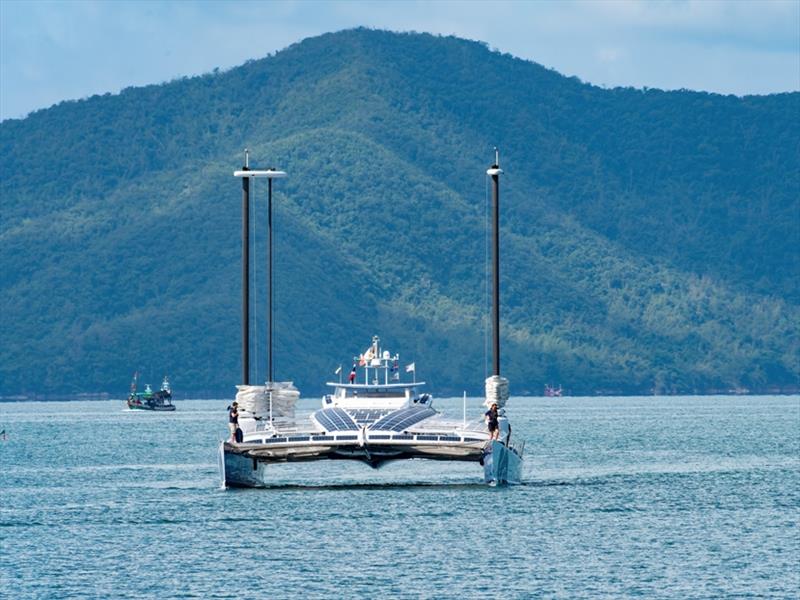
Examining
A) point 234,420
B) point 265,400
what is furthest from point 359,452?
point 265,400

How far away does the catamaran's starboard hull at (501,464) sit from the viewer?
74.8m

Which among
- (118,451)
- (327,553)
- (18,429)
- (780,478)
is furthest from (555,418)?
(327,553)

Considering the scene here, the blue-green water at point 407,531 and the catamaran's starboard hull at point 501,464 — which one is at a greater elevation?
the catamaran's starboard hull at point 501,464

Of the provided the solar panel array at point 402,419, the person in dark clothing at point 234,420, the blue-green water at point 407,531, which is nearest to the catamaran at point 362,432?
the solar panel array at point 402,419

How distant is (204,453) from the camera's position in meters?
118

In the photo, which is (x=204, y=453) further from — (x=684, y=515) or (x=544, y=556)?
(x=544, y=556)

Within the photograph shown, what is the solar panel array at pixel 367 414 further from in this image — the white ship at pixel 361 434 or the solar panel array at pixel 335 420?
the solar panel array at pixel 335 420

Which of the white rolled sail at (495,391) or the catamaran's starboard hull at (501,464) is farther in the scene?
the white rolled sail at (495,391)

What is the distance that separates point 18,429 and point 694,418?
6330 cm

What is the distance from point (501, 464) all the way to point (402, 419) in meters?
4.07

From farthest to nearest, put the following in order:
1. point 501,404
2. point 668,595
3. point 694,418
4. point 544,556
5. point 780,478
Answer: point 694,418 → point 780,478 → point 501,404 → point 544,556 → point 668,595

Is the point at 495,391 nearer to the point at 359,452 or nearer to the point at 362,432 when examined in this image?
the point at 362,432

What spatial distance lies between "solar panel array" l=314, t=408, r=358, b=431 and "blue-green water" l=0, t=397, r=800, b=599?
2748 millimetres

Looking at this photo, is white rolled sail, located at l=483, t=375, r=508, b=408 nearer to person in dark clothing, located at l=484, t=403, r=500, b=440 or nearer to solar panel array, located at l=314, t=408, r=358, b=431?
person in dark clothing, located at l=484, t=403, r=500, b=440
